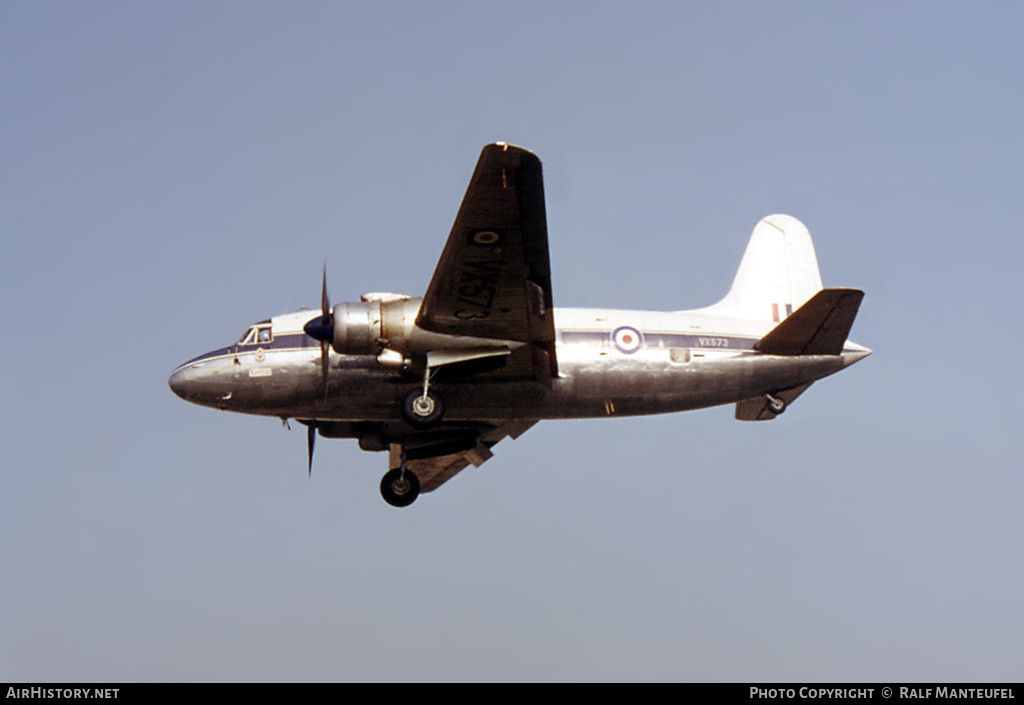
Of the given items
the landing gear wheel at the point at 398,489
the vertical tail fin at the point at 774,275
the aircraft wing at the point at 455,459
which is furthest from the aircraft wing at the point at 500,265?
the vertical tail fin at the point at 774,275

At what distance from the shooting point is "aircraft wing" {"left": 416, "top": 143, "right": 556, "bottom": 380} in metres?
19.5

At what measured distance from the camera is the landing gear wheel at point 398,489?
86.2 ft

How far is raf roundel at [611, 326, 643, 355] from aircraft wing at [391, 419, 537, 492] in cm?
316

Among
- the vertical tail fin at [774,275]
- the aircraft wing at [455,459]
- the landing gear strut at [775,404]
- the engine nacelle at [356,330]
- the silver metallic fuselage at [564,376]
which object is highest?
the vertical tail fin at [774,275]

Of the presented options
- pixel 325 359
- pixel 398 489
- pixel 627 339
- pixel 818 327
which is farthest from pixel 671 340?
pixel 398 489

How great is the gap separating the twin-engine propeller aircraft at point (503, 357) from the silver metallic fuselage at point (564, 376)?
0.09 feet

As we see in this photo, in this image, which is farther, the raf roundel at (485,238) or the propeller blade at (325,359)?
the propeller blade at (325,359)

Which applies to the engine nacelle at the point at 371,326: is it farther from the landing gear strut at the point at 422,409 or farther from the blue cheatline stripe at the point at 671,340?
the blue cheatline stripe at the point at 671,340

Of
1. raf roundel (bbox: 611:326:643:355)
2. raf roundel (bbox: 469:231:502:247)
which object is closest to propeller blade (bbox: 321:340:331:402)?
raf roundel (bbox: 469:231:502:247)

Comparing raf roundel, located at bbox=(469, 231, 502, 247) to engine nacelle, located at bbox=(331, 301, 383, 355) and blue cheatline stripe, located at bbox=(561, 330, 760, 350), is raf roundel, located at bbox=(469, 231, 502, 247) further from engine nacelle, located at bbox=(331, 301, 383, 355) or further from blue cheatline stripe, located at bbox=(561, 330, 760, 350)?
blue cheatline stripe, located at bbox=(561, 330, 760, 350)

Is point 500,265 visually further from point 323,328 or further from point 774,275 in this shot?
point 774,275
